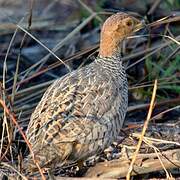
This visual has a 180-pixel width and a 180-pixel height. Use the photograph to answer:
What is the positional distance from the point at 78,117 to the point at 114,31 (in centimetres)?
97

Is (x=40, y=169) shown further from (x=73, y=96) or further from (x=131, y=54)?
(x=131, y=54)

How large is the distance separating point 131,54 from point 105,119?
208 cm

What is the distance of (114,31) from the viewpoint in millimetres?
5664

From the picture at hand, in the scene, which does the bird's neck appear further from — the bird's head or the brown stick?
the brown stick

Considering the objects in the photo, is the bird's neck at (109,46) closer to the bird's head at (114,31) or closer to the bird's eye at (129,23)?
the bird's head at (114,31)

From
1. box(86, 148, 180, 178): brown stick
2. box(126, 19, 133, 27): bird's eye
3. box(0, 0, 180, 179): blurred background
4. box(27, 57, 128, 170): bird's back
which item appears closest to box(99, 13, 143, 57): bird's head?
box(126, 19, 133, 27): bird's eye

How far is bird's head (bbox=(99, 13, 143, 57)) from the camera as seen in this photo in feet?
18.5

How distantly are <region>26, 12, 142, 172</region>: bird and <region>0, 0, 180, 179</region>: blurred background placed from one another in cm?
24

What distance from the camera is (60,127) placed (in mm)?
4820

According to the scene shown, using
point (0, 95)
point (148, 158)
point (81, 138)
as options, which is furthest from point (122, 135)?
point (0, 95)

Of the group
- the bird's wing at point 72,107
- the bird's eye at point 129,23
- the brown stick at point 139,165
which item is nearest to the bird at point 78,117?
the bird's wing at point 72,107

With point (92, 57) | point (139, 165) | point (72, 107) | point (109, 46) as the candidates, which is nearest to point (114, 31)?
point (109, 46)

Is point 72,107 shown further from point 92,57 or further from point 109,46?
point 92,57

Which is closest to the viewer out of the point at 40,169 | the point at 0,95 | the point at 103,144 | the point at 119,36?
the point at 40,169
